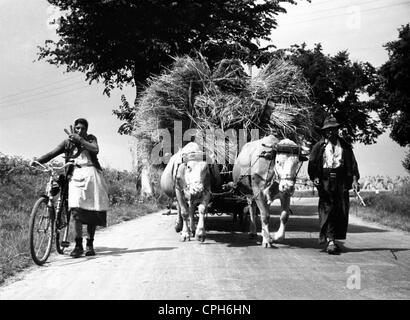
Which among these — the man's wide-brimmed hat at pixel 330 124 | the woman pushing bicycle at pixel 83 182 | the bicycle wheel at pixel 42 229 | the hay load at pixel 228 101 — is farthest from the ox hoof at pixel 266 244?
the bicycle wheel at pixel 42 229

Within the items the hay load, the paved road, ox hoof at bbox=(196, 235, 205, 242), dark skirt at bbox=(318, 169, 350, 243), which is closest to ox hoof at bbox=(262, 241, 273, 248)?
the paved road

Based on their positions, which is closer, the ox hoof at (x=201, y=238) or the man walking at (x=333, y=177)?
the man walking at (x=333, y=177)

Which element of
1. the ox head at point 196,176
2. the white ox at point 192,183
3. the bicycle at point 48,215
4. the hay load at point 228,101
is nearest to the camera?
the bicycle at point 48,215

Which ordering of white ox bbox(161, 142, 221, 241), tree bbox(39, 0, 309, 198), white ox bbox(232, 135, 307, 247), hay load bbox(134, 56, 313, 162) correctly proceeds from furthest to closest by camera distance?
tree bbox(39, 0, 309, 198), hay load bbox(134, 56, 313, 162), white ox bbox(161, 142, 221, 241), white ox bbox(232, 135, 307, 247)

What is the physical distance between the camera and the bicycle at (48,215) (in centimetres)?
758

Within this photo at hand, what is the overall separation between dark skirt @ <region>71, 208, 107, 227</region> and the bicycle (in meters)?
0.25

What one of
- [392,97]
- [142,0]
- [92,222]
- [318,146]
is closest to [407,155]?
[392,97]

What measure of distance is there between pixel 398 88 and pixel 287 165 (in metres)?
29.4

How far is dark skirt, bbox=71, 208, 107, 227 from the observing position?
8188mm

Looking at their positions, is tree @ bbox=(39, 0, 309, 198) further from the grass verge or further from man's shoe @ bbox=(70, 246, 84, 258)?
man's shoe @ bbox=(70, 246, 84, 258)

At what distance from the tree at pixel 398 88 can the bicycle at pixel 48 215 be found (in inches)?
1155

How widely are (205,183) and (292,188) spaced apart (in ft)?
5.57

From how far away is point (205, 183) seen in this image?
32.1 feet

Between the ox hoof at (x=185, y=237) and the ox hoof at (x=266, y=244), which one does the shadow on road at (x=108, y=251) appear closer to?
the ox hoof at (x=185, y=237)
